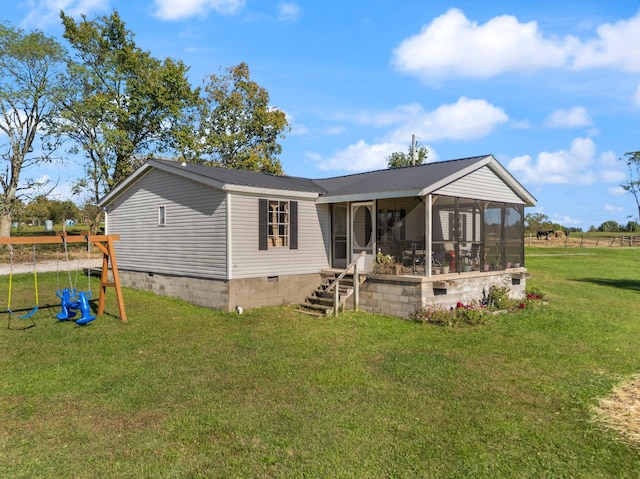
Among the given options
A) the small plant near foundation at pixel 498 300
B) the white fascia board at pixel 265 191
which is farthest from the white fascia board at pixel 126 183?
the small plant near foundation at pixel 498 300

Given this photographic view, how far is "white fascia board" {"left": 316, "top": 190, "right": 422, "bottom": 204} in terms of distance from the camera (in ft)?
34.6

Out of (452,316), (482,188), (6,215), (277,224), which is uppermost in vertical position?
(6,215)

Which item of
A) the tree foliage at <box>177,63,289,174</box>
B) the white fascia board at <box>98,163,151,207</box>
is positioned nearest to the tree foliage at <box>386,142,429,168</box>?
the tree foliage at <box>177,63,289,174</box>

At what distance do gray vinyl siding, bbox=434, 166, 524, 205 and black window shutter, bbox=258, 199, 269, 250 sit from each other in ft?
14.7

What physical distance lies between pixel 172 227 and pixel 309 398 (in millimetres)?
8589

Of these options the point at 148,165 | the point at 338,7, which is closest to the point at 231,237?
the point at 148,165

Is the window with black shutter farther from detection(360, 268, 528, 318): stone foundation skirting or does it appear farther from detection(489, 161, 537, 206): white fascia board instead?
detection(489, 161, 537, 206): white fascia board

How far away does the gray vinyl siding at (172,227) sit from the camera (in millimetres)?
11258

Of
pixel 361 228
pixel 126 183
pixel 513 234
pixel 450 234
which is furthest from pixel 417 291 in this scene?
pixel 126 183

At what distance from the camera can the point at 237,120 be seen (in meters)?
30.1

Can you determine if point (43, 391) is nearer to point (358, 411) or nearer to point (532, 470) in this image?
point (358, 411)

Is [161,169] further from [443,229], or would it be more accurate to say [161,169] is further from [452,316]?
[452,316]

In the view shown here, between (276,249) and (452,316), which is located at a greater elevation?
(276,249)

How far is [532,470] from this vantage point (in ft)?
12.9
